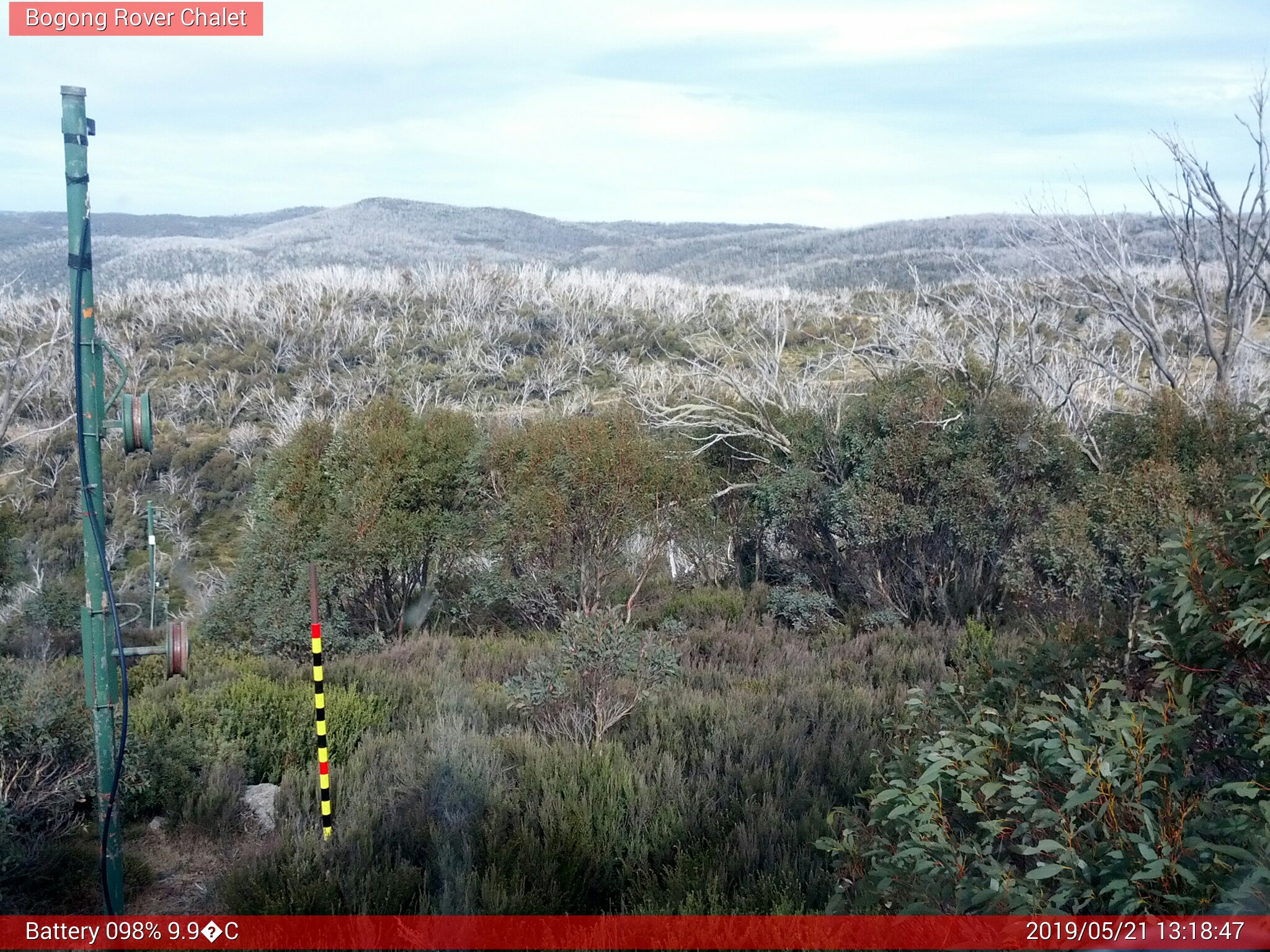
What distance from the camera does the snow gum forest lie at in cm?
316

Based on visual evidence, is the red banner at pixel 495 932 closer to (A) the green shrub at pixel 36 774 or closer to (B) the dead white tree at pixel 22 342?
(A) the green shrub at pixel 36 774

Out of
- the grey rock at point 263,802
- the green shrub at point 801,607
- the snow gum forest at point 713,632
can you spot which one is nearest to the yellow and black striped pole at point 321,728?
the snow gum forest at point 713,632

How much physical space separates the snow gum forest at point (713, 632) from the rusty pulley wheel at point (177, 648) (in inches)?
41.2

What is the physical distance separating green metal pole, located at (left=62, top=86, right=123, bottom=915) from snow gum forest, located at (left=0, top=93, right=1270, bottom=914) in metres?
0.21

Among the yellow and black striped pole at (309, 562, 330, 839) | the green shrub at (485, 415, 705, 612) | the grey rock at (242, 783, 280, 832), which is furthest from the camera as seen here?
the green shrub at (485, 415, 705, 612)

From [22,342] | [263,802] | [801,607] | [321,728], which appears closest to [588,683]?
[263,802]

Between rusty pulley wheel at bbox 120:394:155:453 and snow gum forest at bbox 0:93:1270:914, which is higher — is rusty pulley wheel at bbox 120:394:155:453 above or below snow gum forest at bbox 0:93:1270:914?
above

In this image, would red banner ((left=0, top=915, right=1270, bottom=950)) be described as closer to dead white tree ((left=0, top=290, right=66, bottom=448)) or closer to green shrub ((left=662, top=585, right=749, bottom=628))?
green shrub ((left=662, top=585, right=749, bottom=628))

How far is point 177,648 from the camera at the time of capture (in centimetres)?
423

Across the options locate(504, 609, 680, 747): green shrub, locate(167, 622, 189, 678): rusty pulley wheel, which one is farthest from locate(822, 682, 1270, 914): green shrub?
locate(504, 609, 680, 747): green shrub

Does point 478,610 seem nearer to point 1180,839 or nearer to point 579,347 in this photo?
point 1180,839

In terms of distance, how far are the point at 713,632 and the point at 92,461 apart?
880 cm

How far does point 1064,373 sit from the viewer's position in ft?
55.3

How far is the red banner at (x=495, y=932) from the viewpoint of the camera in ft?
10.2
